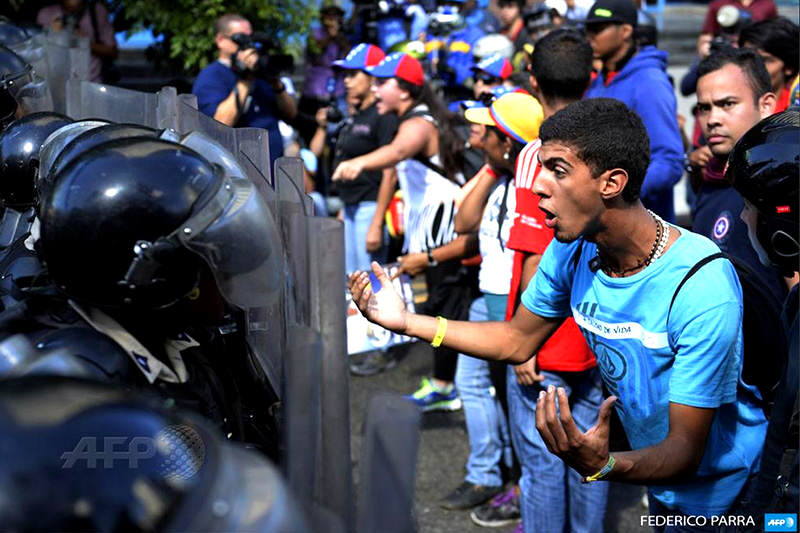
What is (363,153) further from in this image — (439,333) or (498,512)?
(439,333)

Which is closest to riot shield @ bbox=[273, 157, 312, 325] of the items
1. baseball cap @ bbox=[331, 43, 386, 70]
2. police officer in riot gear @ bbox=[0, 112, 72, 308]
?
police officer in riot gear @ bbox=[0, 112, 72, 308]

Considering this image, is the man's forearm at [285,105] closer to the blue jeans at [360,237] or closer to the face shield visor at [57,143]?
the blue jeans at [360,237]

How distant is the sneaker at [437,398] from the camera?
575cm

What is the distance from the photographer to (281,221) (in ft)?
7.88

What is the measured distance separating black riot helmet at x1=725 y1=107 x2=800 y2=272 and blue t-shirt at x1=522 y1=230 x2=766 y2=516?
0.13 metres

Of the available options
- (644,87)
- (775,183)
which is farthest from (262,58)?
(775,183)

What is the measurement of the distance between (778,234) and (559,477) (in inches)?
64.2

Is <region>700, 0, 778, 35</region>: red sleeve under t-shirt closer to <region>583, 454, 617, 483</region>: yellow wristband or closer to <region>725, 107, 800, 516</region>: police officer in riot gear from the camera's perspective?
<region>725, 107, 800, 516</region>: police officer in riot gear

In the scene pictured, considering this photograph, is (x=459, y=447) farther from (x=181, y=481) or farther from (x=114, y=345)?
(x=181, y=481)

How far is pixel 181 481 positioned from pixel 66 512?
0.16 meters

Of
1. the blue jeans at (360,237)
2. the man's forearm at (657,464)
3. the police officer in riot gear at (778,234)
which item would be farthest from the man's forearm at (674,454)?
the blue jeans at (360,237)

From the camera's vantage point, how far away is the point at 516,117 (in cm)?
398

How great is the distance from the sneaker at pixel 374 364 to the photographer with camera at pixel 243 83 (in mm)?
1564

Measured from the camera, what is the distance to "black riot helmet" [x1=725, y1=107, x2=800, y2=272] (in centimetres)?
234
